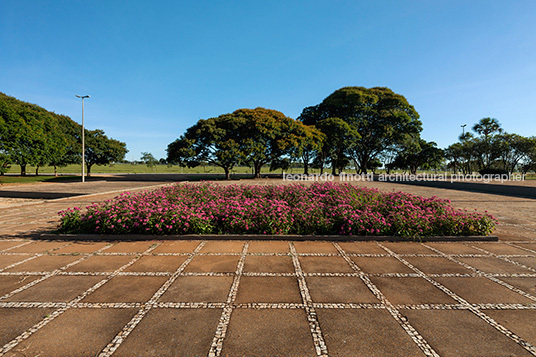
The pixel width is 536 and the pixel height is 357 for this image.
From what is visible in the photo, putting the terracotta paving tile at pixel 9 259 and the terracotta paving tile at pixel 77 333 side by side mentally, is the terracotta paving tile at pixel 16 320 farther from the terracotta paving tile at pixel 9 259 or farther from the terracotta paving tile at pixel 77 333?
the terracotta paving tile at pixel 9 259

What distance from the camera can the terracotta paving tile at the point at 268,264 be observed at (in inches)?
167

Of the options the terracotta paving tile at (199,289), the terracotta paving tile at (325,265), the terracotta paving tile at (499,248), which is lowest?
the terracotta paving tile at (199,289)

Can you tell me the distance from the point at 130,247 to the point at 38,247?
225 cm

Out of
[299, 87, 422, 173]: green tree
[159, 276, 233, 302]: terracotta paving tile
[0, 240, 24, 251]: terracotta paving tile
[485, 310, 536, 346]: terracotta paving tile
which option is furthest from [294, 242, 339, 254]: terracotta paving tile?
[299, 87, 422, 173]: green tree

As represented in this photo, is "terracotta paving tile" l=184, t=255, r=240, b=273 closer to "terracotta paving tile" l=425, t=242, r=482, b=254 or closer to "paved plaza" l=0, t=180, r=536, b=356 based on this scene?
"paved plaza" l=0, t=180, r=536, b=356

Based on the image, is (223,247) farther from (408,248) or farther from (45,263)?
(408,248)

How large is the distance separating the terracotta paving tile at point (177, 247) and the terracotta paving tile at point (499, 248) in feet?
23.8

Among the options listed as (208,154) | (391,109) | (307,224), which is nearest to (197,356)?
(307,224)

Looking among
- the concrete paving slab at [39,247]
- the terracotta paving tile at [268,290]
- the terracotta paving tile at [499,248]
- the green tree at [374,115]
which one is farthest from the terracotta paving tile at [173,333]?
the green tree at [374,115]

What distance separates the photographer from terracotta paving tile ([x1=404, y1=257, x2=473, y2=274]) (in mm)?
4285

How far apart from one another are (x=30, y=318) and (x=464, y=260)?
7.52 meters

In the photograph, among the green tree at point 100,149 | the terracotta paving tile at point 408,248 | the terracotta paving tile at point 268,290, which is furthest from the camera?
the green tree at point 100,149

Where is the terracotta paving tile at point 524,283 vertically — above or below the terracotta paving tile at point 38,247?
above

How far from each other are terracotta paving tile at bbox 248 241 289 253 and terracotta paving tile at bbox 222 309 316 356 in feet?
7.24
